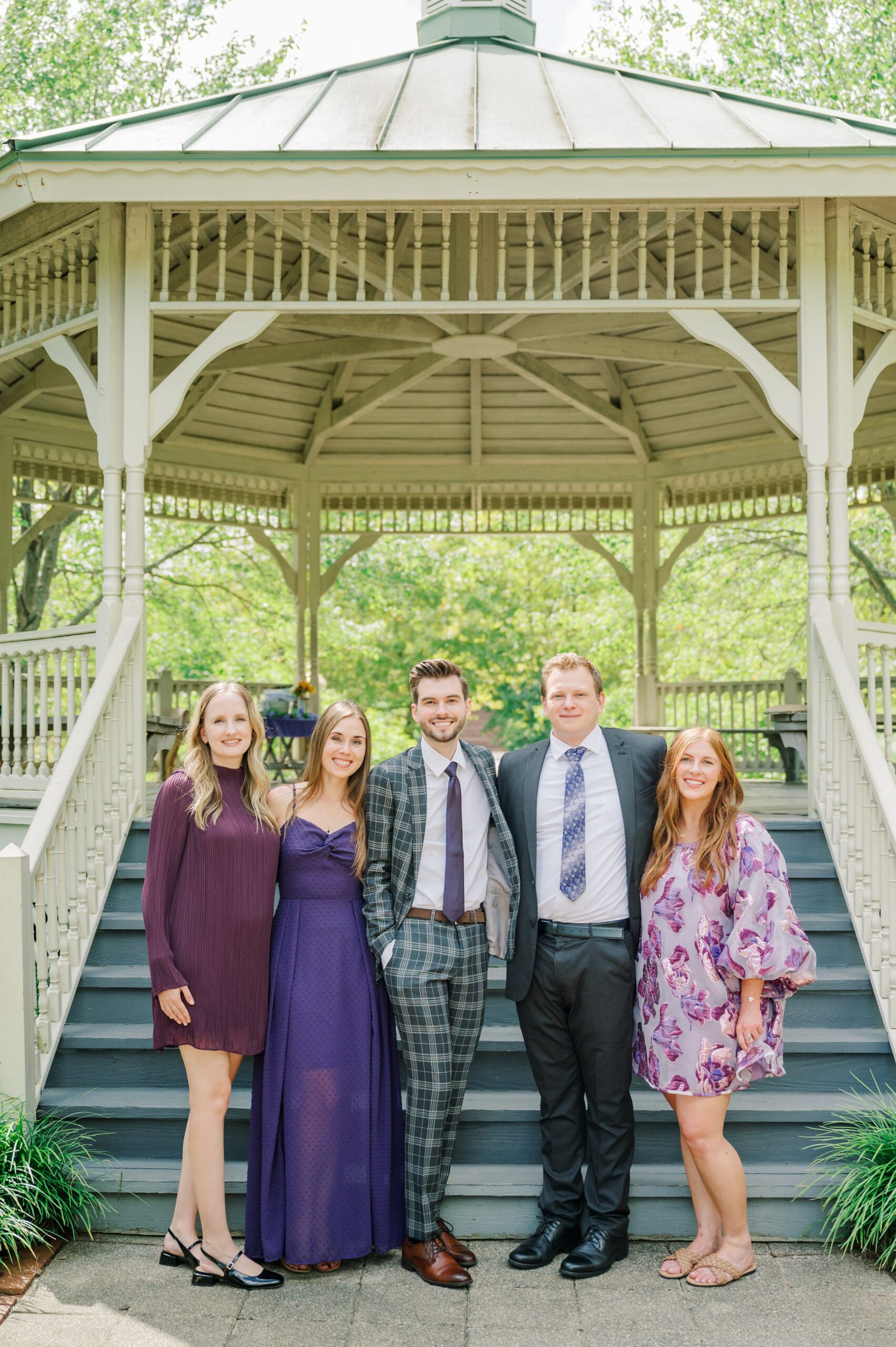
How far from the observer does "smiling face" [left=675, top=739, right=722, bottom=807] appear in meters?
3.86

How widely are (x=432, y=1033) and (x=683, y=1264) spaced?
1110 mm

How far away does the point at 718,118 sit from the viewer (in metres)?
6.29

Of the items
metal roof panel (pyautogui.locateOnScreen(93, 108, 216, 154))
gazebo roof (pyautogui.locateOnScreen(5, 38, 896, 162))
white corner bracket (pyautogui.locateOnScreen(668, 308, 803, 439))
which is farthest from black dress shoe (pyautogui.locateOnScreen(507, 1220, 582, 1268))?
metal roof panel (pyautogui.locateOnScreen(93, 108, 216, 154))

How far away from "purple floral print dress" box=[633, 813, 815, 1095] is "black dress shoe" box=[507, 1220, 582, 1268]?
24.0 inches

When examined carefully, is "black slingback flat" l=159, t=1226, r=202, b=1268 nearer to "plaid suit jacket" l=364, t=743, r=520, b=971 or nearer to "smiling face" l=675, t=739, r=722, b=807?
"plaid suit jacket" l=364, t=743, r=520, b=971

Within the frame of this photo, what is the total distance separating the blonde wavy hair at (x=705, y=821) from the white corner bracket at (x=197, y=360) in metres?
3.44

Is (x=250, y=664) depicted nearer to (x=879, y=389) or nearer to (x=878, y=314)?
(x=879, y=389)

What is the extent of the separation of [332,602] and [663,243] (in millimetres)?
18839

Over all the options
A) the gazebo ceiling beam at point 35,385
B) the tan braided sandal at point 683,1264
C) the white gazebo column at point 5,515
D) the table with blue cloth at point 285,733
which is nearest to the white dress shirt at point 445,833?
the tan braided sandal at point 683,1264

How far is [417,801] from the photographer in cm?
391

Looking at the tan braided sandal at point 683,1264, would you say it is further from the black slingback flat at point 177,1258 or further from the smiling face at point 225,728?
the smiling face at point 225,728

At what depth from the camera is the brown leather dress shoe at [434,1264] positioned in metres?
3.81

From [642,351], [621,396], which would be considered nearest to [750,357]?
[642,351]

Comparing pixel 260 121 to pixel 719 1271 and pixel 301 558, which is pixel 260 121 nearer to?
pixel 301 558
